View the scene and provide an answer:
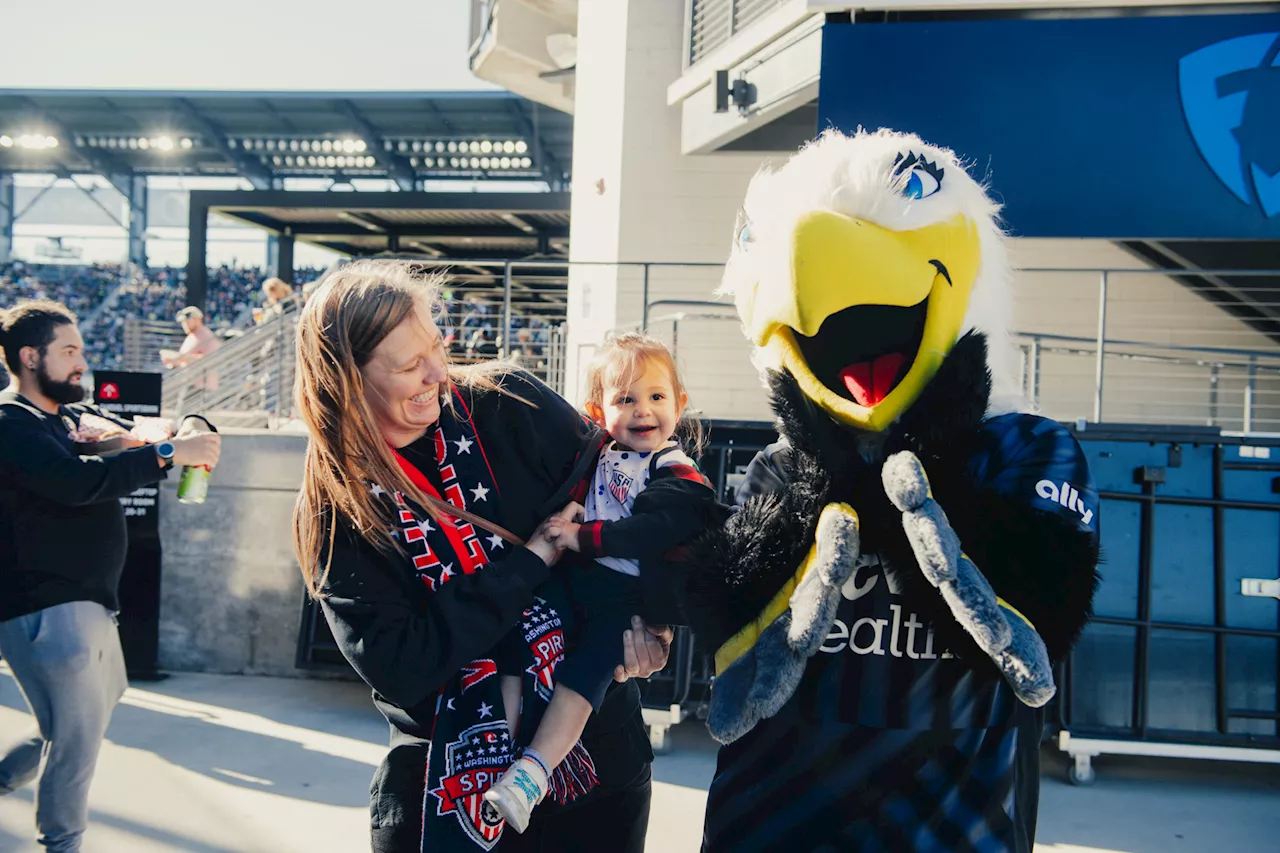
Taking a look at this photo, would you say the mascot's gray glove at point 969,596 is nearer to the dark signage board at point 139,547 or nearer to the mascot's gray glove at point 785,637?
the mascot's gray glove at point 785,637

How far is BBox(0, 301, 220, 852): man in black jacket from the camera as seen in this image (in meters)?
3.23

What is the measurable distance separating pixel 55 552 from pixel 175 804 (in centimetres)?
172

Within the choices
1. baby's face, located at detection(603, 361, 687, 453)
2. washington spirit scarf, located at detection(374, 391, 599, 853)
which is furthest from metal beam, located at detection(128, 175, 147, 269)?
washington spirit scarf, located at detection(374, 391, 599, 853)

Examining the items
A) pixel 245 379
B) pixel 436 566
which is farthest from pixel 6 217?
pixel 436 566

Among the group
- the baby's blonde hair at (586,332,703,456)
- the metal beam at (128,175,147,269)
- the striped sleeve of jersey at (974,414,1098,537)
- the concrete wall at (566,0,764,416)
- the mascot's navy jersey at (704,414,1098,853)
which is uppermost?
the metal beam at (128,175,147,269)

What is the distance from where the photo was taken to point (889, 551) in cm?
158

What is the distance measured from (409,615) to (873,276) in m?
0.93

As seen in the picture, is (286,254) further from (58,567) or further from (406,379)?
(406,379)

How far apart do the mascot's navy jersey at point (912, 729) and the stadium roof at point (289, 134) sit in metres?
23.8

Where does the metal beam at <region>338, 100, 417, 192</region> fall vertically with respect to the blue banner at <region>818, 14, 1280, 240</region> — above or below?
above

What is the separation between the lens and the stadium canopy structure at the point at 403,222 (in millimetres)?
13906

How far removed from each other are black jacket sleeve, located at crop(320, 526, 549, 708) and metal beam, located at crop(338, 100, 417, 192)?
25.8 metres

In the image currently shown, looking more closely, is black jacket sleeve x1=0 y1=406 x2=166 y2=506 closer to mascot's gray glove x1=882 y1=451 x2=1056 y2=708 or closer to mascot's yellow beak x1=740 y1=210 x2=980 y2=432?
mascot's yellow beak x1=740 y1=210 x2=980 y2=432

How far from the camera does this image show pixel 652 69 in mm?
9164
